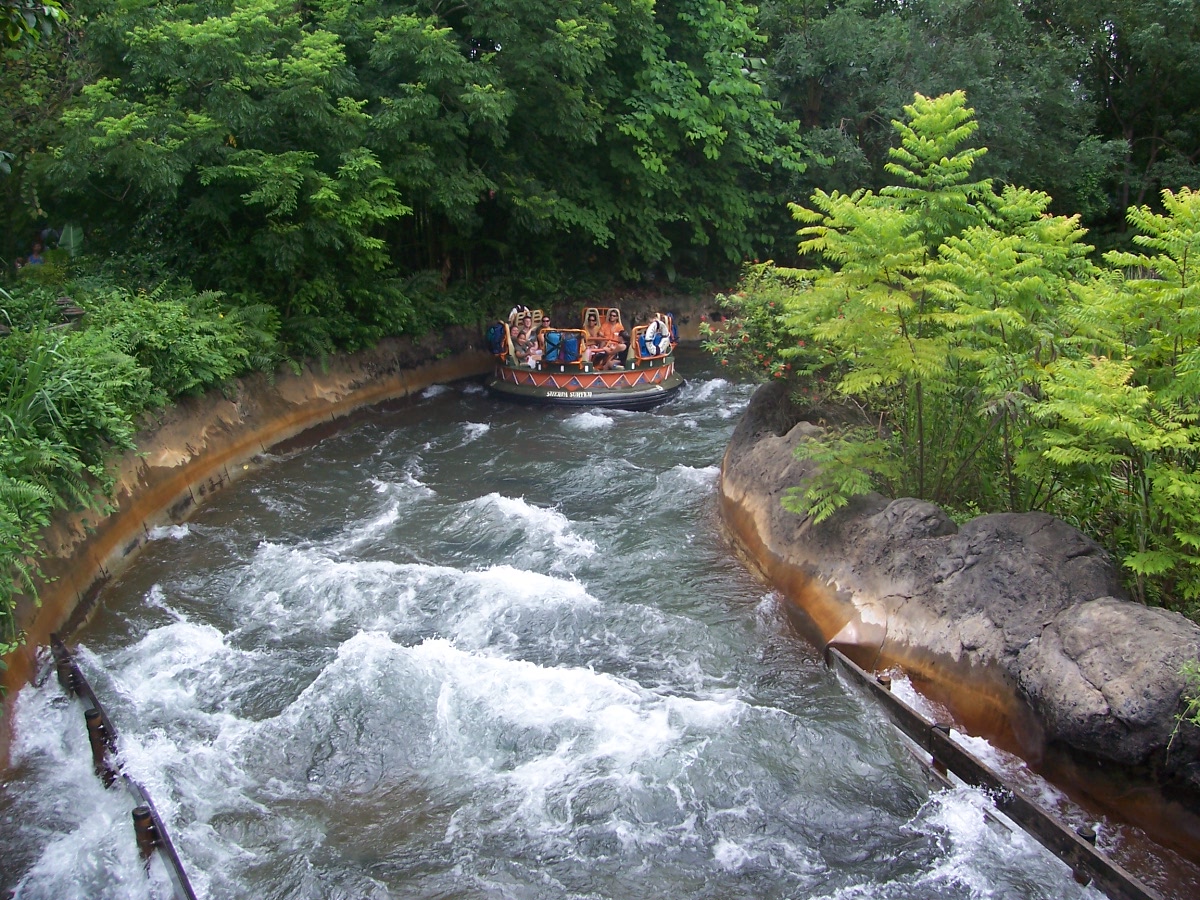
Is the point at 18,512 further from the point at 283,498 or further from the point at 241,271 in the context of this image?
the point at 241,271

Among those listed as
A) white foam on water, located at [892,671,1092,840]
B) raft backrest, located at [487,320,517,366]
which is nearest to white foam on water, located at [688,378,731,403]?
raft backrest, located at [487,320,517,366]

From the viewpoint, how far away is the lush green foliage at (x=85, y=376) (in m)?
8.12

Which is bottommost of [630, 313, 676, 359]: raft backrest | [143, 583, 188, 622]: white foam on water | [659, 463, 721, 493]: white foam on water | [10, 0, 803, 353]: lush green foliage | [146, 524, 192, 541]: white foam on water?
[659, 463, 721, 493]: white foam on water

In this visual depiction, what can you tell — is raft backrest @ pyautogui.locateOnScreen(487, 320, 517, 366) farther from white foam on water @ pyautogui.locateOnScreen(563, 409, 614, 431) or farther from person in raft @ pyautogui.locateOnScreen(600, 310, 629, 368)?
white foam on water @ pyautogui.locateOnScreen(563, 409, 614, 431)

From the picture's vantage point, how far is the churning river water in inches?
231

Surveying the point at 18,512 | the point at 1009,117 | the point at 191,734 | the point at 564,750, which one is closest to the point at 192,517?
the point at 18,512

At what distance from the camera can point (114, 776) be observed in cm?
662

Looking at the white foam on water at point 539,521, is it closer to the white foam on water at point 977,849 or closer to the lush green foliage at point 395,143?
the white foam on water at point 977,849

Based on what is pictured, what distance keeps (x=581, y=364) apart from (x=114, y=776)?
472 inches

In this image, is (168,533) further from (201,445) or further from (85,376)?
(85,376)

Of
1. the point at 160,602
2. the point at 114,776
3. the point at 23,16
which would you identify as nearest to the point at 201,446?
the point at 160,602

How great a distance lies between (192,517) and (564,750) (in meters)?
6.73

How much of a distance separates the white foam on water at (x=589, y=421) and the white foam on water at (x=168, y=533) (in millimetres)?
6580

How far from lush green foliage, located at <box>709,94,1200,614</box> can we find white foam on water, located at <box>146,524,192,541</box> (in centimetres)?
695
